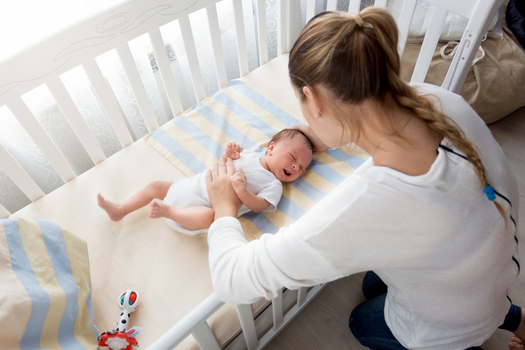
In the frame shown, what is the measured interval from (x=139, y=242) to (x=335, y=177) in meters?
0.69

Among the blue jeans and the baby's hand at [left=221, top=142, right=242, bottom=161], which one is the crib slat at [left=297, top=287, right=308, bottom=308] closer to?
the blue jeans

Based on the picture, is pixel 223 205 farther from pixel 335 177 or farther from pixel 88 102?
pixel 88 102

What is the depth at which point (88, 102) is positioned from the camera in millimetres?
1355

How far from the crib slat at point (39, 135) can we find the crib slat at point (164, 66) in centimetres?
44

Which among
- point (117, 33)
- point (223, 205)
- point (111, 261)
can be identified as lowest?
point (111, 261)

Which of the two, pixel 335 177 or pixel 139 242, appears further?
pixel 335 177

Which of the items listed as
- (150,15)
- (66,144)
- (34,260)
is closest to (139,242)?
(34,260)

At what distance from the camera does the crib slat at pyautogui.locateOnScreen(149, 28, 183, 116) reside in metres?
1.21

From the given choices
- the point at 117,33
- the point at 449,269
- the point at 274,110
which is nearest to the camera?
the point at 449,269

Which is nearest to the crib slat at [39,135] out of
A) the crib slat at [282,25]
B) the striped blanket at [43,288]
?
the striped blanket at [43,288]

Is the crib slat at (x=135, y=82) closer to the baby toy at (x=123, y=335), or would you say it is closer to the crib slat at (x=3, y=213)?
the crib slat at (x=3, y=213)

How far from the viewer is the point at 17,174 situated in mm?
1127

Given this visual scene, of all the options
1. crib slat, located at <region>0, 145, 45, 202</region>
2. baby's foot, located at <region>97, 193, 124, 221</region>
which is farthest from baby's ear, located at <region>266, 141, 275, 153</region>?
crib slat, located at <region>0, 145, 45, 202</region>

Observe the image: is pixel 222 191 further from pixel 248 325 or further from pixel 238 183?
pixel 248 325
